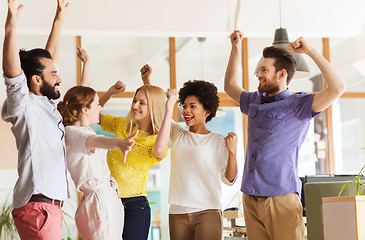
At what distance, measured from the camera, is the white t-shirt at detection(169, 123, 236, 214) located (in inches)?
111

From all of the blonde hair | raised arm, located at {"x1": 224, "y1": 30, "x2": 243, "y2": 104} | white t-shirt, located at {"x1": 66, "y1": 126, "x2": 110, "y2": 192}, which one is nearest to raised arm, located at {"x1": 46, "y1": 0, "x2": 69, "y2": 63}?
white t-shirt, located at {"x1": 66, "y1": 126, "x2": 110, "y2": 192}

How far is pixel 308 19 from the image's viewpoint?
273 inches

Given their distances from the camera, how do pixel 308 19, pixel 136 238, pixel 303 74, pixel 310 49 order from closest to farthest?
pixel 310 49 < pixel 136 238 < pixel 303 74 < pixel 308 19

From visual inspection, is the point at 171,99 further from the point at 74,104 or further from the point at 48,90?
the point at 48,90

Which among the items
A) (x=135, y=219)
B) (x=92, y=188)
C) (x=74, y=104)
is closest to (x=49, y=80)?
(x=74, y=104)

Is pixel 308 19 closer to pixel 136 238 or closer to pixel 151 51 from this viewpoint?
pixel 151 51

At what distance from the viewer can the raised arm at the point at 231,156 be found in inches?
112

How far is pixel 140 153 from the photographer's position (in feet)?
9.70

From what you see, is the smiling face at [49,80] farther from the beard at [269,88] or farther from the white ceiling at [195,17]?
the white ceiling at [195,17]

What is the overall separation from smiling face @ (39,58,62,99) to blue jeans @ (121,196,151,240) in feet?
2.68

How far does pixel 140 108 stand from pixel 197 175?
0.51 meters

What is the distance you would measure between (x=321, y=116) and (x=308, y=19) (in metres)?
1.30

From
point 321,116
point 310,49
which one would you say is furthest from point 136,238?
point 321,116

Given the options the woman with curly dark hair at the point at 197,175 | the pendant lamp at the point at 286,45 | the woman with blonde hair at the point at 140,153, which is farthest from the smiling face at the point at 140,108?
the pendant lamp at the point at 286,45
